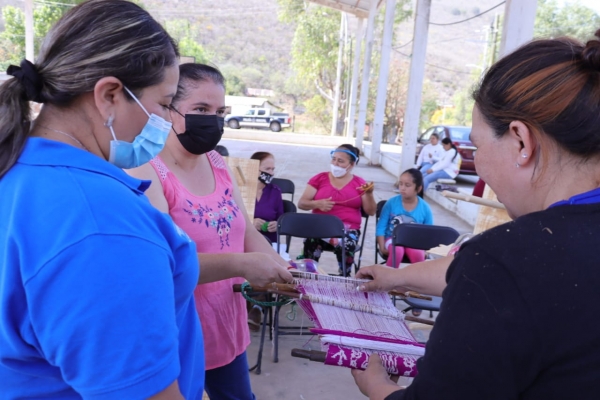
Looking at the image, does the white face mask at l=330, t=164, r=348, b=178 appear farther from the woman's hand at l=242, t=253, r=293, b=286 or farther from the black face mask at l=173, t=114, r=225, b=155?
the woman's hand at l=242, t=253, r=293, b=286

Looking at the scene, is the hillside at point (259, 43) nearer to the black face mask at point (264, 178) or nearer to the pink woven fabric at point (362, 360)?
the black face mask at point (264, 178)

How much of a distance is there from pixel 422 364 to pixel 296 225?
3.96m

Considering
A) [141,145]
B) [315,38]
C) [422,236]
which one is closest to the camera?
[141,145]

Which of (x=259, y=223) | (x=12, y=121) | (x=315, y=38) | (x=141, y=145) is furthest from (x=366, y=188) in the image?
(x=315, y=38)

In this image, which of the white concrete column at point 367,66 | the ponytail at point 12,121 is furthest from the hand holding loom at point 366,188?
the white concrete column at point 367,66

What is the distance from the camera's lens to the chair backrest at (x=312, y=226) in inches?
195

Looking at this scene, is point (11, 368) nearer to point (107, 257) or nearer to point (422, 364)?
point (107, 257)

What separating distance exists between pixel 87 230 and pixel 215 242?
109 cm

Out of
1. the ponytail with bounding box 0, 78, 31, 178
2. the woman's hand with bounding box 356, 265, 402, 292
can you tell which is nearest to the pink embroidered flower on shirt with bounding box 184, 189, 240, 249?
the woman's hand with bounding box 356, 265, 402, 292

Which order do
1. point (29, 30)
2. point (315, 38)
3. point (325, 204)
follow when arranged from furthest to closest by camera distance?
1. point (315, 38)
2. point (29, 30)
3. point (325, 204)

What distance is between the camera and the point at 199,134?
2.03 metres

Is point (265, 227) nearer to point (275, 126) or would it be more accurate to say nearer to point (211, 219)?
point (211, 219)

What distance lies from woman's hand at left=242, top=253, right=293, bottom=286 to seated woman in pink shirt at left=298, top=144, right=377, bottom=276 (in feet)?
11.4

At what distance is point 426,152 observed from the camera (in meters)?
12.9
